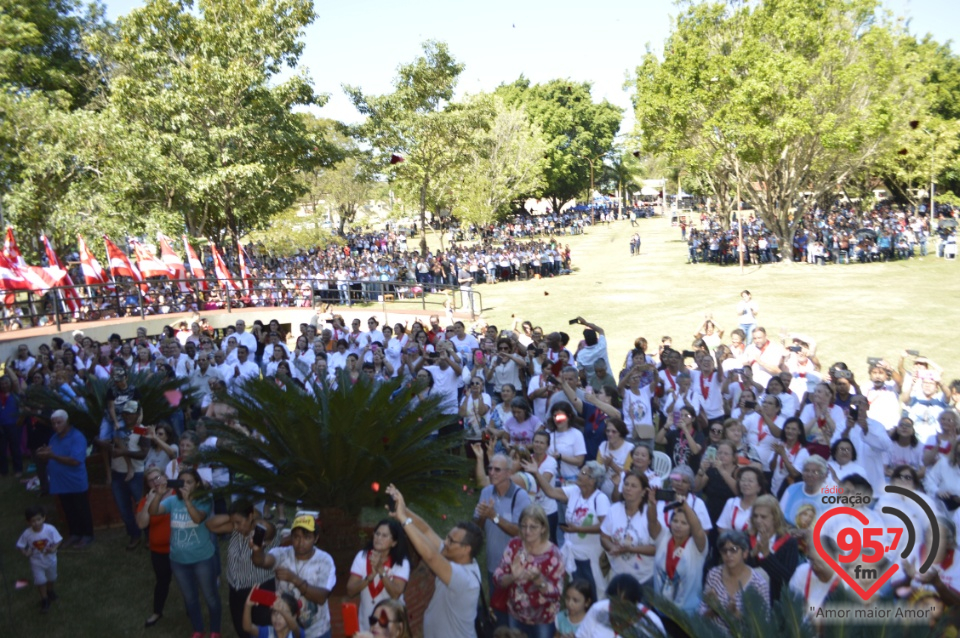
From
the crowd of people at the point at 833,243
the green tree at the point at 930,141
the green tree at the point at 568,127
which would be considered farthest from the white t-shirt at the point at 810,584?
the green tree at the point at 568,127

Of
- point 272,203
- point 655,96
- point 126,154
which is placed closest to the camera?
point 126,154

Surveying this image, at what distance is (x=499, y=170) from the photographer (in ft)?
164

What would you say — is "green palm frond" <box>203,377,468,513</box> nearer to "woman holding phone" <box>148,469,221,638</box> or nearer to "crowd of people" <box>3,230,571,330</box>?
"woman holding phone" <box>148,469,221,638</box>

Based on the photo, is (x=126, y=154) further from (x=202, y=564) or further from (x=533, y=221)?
(x=533, y=221)

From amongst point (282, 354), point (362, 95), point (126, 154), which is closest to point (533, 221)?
point (362, 95)

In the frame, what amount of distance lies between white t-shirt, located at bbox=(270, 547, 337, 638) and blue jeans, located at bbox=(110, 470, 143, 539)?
397 centimetres

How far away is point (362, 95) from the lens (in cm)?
3344

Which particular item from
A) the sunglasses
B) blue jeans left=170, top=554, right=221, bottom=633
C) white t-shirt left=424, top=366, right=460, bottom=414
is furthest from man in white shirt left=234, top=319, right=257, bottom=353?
the sunglasses

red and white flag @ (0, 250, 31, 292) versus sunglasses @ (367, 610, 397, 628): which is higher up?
red and white flag @ (0, 250, 31, 292)

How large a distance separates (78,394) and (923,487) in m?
9.19

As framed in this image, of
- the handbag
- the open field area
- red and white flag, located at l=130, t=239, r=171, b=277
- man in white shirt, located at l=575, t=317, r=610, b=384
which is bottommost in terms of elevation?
the open field area

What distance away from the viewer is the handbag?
563 centimetres

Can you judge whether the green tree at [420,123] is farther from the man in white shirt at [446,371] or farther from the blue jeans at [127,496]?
the blue jeans at [127,496]

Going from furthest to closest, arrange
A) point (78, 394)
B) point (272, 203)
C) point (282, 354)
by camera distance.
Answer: point (272, 203)
point (282, 354)
point (78, 394)
